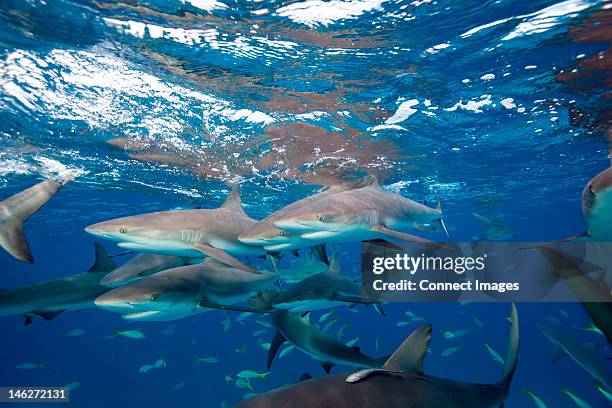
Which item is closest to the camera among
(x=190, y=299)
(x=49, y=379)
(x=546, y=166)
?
(x=190, y=299)

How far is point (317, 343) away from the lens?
5.36 meters

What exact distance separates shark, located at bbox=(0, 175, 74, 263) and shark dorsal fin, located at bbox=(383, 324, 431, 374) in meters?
4.12

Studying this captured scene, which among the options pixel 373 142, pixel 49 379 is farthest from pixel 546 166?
pixel 49 379

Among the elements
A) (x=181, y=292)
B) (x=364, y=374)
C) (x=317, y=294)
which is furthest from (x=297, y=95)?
(x=364, y=374)

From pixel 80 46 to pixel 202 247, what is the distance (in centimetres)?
610

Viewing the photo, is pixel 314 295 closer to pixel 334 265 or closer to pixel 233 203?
pixel 334 265

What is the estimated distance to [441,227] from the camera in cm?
766

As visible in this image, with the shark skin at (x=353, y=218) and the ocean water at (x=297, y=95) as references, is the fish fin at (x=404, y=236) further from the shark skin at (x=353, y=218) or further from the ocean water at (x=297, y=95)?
the ocean water at (x=297, y=95)

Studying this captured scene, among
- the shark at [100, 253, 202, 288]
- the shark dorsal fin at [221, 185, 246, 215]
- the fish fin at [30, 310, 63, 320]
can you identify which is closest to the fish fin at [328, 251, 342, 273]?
the shark dorsal fin at [221, 185, 246, 215]

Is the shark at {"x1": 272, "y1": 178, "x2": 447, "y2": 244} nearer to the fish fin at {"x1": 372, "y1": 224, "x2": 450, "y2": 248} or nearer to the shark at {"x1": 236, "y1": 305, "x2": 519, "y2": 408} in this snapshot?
the fish fin at {"x1": 372, "y1": 224, "x2": 450, "y2": 248}

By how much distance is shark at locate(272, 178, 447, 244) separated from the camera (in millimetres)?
4586

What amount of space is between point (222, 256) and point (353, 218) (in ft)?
6.21

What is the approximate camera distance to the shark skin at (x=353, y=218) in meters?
4.59

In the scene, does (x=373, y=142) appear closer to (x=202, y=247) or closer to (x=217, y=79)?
(x=217, y=79)
